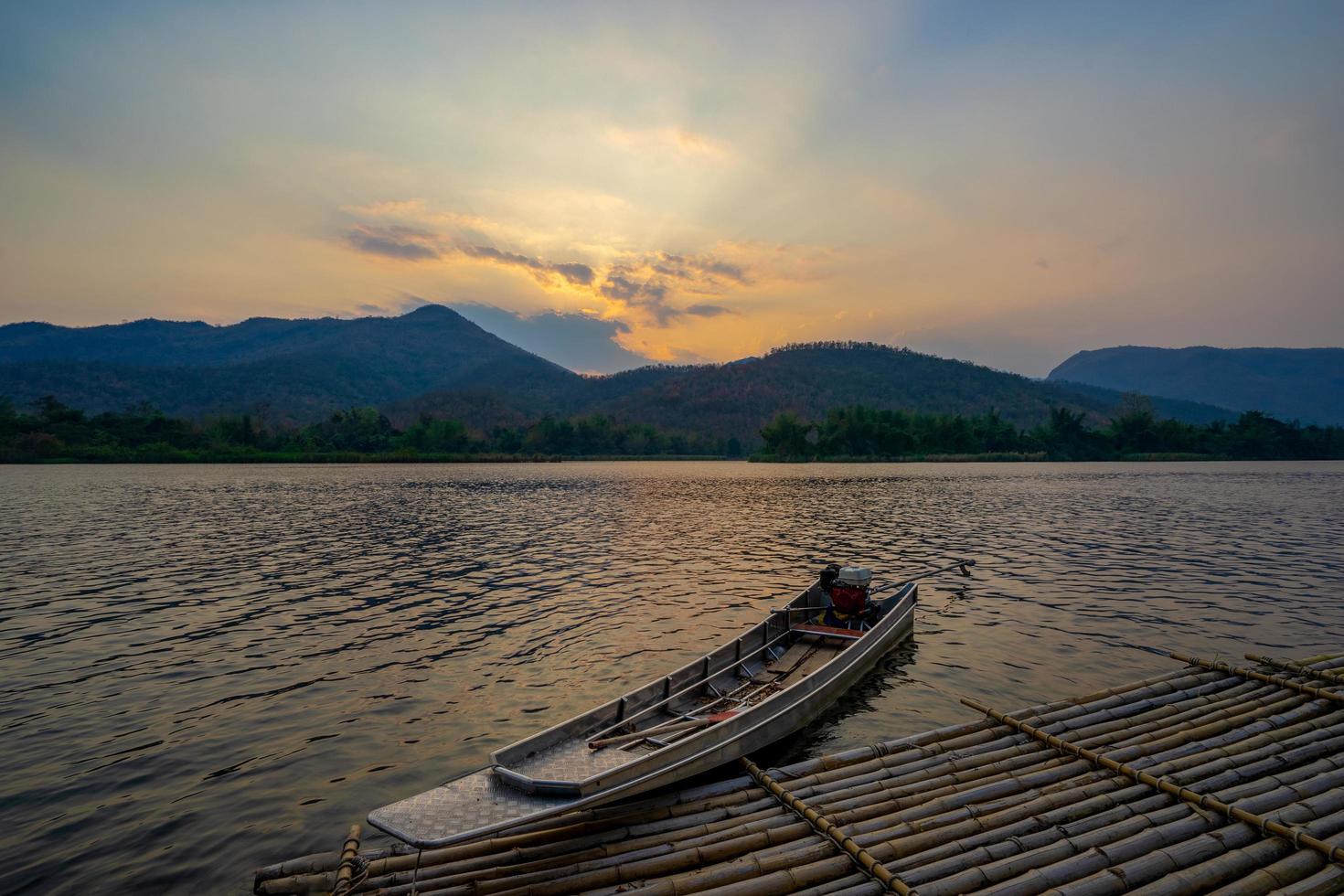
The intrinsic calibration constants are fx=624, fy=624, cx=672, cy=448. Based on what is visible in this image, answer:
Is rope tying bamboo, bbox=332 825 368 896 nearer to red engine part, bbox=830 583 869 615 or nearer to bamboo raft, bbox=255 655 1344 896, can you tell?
bamboo raft, bbox=255 655 1344 896

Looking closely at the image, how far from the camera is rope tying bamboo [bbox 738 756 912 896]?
23.8 feet

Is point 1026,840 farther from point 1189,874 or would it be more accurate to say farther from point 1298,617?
point 1298,617

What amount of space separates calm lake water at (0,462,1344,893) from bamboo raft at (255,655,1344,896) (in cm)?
276

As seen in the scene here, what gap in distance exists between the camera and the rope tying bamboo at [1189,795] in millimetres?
7836

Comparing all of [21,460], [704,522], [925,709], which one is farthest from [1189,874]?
[21,460]

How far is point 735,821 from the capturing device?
8891 mm

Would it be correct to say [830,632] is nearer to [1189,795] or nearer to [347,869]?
[1189,795]

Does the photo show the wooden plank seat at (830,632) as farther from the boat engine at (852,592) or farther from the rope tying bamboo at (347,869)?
the rope tying bamboo at (347,869)

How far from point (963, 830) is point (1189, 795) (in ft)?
11.9

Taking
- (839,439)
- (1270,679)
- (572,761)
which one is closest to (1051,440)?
(839,439)

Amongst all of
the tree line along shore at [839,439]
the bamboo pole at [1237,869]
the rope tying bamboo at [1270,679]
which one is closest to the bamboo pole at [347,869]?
the bamboo pole at [1237,869]

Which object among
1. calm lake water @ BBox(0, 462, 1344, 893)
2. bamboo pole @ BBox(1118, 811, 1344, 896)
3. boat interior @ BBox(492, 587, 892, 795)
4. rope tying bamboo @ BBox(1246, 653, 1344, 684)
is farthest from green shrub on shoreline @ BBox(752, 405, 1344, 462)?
bamboo pole @ BBox(1118, 811, 1344, 896)

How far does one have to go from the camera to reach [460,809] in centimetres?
835

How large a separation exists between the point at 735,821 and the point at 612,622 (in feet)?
44.9
